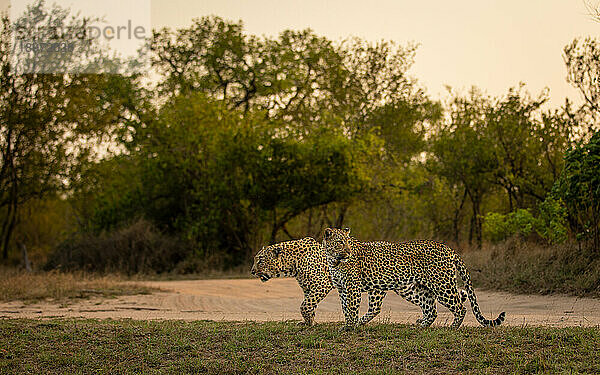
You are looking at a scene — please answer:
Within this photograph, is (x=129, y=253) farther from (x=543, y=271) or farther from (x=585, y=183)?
(x=585, y=183)

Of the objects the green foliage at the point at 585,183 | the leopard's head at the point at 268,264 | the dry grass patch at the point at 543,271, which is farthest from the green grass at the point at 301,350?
the green foliage at the point at 585,183

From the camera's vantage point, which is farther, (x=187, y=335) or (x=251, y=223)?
(x=251, y=223)

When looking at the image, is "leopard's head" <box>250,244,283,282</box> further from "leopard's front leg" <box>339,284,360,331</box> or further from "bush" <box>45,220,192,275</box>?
"bush" <box>45,220,192,275</box>

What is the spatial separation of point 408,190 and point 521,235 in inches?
338

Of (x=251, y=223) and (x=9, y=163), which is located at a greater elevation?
(x=9, y=163)

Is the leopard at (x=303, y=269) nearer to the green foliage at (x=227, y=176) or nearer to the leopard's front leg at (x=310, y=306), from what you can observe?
the leopard's front leg at (x=310, y=306)

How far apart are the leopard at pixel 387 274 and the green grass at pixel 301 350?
39 centimetres

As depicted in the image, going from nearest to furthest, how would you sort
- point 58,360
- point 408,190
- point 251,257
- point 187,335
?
point 58,360 → point 187,335 → point 251,257 → point 408,190

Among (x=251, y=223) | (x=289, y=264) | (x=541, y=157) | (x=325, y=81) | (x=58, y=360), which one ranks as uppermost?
(x=325, y=81)

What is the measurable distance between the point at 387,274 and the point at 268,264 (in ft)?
6.83

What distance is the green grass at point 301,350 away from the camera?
Answer: 9070mm

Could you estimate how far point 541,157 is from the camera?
32.5 m

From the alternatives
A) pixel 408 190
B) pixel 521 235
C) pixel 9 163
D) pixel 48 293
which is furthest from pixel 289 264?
pixel 9 163

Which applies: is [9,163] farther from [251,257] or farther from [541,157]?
[541,157]
